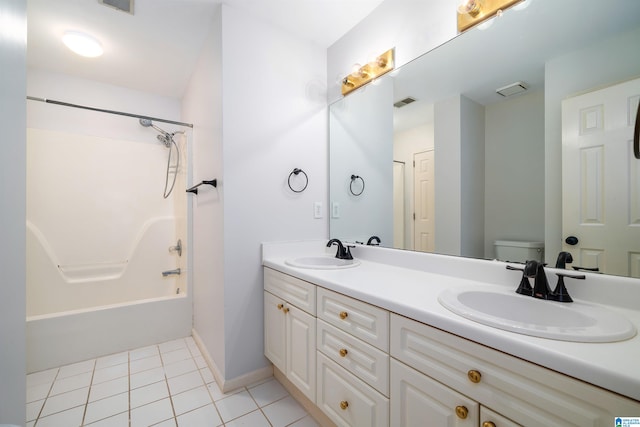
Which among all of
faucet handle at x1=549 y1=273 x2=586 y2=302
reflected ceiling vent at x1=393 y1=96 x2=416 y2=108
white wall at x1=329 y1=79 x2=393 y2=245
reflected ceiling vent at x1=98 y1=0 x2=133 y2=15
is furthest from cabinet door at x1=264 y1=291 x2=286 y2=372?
reflected ceiling vent at x1=98 y1=0 x2=133 y2=15

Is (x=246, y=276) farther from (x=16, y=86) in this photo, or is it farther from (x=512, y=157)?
(x=512, y=157)

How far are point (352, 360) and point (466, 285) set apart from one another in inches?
22.5

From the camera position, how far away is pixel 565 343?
0.60 m

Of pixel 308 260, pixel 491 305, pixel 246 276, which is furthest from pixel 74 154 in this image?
pixel 491 305

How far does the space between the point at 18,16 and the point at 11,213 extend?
639mm

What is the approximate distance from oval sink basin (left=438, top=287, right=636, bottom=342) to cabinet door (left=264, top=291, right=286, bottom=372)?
999 mm

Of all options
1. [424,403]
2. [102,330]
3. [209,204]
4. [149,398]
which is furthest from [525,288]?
[102,330]

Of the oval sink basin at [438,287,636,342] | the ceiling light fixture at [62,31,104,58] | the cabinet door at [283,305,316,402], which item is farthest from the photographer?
the ceiling light fixture at [62,31,104,58]

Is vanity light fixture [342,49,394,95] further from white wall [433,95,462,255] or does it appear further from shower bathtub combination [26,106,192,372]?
shower bathtub combination [26,106,192,372]

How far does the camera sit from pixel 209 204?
190cm

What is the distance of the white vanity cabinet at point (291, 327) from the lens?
1320 millimetres

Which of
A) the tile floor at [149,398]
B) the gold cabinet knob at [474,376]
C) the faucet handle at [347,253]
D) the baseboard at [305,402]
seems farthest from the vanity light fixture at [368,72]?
the tile floor at [149,398]

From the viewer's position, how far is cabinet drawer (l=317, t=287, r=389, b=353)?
953mm

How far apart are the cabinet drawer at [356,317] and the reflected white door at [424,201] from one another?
1.98 ft
